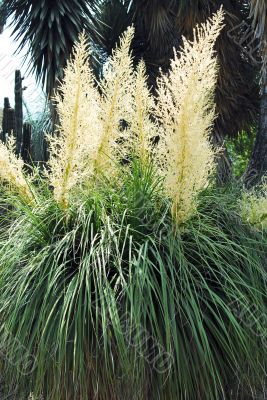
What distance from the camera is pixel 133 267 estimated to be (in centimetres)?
253

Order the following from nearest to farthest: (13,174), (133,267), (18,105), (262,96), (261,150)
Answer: (133,267), (13,174), (261,150), (262,96), (18,105)

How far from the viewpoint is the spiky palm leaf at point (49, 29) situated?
816 centimetres

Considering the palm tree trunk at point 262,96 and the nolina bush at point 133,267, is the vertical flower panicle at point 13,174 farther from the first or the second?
the palm tree trunk at point 262,96

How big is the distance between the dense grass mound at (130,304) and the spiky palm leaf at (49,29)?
567cm

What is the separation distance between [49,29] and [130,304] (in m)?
6.77

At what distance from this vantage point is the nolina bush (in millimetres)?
2418

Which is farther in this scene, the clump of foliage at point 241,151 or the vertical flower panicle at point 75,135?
the clump of foliage at point 241,151

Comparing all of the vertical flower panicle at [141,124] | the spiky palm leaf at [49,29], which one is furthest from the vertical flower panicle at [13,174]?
the spiky palm leaf at [49,29]

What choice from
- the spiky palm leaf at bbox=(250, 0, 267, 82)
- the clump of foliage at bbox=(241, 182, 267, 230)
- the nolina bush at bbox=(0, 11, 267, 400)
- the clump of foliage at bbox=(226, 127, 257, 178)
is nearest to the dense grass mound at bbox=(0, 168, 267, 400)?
the nolina bush at bbox=(0, 11, 267, 400)

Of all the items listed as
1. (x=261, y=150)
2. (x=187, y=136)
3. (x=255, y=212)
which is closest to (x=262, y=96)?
(x=261, y=150)

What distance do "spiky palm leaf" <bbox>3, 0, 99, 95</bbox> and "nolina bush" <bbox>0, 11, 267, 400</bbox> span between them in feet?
17.7

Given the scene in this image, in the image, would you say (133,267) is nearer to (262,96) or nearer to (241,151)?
(262,96)

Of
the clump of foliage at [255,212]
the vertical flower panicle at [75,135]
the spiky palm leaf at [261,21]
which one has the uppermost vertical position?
the spiky palm leaf at [261,21]

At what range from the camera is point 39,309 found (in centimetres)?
258
